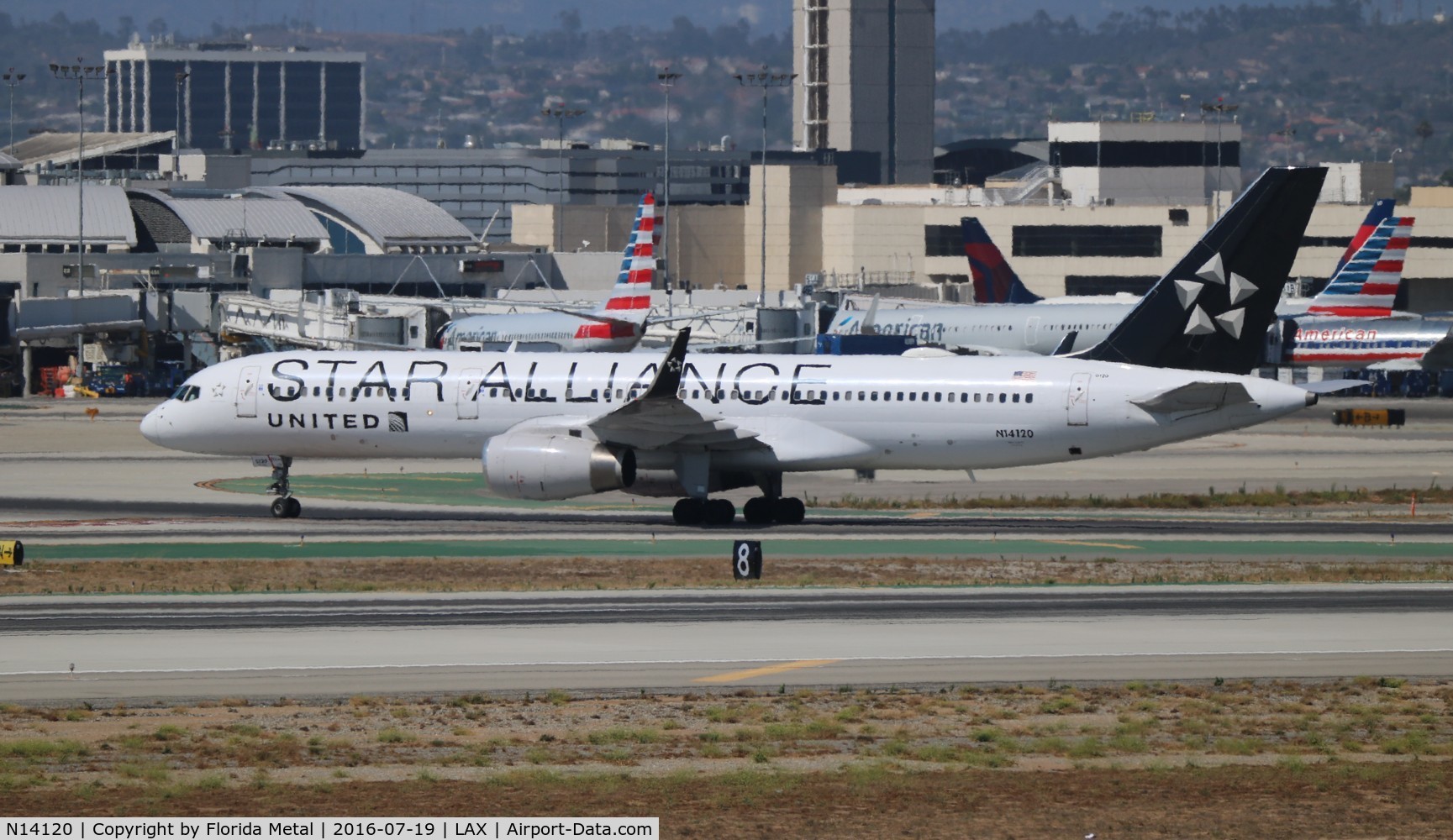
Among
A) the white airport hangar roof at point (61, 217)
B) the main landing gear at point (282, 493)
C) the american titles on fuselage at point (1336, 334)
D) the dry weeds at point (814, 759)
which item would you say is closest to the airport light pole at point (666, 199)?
the white airport hangar roof at point (61, 217)

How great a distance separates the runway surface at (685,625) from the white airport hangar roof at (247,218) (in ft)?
291

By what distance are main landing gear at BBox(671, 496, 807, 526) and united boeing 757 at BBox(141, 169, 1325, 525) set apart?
0.05 metres

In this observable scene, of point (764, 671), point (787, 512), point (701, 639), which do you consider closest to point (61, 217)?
point (787, 512)

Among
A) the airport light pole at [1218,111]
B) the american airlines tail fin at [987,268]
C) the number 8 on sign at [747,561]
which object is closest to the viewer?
the number 8 on sign at [747,561]

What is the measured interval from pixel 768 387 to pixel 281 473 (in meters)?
12.7

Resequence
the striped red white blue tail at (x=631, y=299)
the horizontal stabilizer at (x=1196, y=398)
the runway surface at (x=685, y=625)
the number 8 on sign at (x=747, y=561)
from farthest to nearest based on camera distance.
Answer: the striped red white blue tail at (x=631, y=299), the horizontal stabilizer at (x=1196, y=398), the number 8 on sign at (x=747, y=561), the runway surface at (x=685, y=625)

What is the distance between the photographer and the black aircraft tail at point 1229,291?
46906 millimetres

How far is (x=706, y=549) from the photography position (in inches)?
1711

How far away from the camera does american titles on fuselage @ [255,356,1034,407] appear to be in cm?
4844

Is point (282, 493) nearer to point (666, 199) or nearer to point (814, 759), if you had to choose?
point (814, 759)

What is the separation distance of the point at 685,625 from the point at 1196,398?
17.7 metres

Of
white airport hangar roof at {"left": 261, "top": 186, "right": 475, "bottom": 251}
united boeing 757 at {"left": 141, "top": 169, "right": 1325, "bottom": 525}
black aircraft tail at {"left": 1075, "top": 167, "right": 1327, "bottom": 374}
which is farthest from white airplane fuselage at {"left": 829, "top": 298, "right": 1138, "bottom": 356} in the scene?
white airport hangar roof at {"left": 261, "top": 186, "right": 475, "bottom": 251}

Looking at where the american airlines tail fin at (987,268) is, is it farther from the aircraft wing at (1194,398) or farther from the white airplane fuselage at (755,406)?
the aircraft wing at (1194,398)

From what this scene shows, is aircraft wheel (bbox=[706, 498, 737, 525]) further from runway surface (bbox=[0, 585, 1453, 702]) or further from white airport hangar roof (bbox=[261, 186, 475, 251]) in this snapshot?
white airport hangar roof (bbox=[261, 186, 475, 251])
